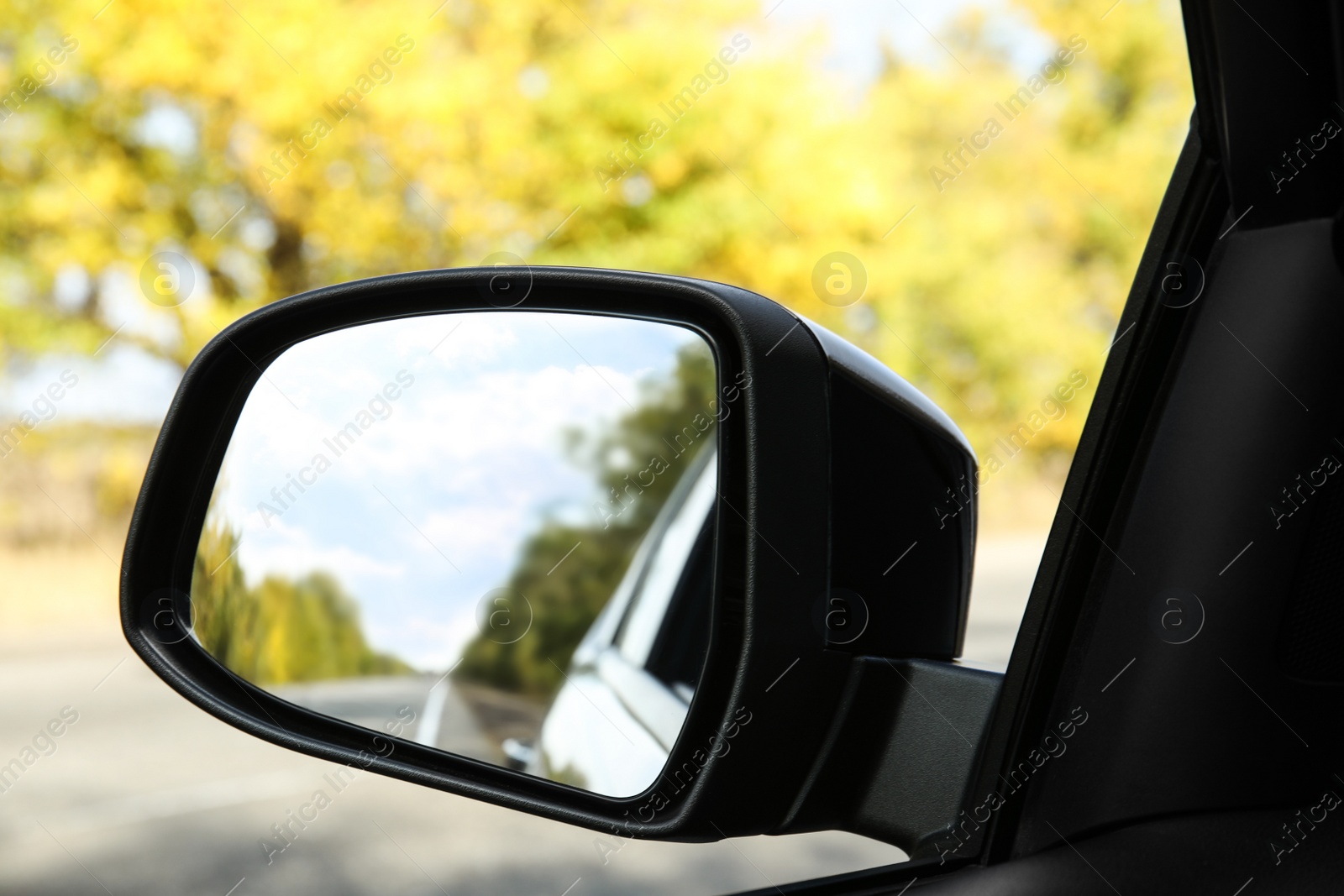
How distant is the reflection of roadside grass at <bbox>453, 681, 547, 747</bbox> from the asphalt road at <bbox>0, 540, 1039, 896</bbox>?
1999mm

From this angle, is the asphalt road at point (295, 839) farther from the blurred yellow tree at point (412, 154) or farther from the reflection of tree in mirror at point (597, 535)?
the blurred yellow tree at point (412, 154)

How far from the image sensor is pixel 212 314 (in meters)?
12.8

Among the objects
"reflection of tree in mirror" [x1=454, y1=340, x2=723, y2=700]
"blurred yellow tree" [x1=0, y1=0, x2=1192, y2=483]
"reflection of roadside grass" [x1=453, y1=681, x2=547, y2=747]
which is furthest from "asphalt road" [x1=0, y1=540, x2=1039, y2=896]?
"blurred yellow tree" [x1=0, y1=0, x2=1192, y2=483]

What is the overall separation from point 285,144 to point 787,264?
6306 mm

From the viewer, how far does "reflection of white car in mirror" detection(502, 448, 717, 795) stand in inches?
57.3

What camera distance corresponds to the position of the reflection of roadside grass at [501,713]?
234 cm

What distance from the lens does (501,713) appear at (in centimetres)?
262

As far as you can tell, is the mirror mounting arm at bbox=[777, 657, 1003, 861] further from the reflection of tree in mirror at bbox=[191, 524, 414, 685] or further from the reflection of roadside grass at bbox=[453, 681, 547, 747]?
the reflection of roadside grass at bbox=[453, 681, 547, 747]

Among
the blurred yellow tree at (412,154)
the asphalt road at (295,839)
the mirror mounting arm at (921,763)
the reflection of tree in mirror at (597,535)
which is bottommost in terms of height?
the asphalt road at (295,839)

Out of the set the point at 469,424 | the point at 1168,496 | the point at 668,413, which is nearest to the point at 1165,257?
the point at 1168,496

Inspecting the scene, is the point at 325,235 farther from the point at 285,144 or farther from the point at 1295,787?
the point at 1295,787

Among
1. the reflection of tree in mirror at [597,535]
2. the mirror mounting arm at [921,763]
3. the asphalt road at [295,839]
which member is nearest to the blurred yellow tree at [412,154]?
the asphalt road at [295,839]

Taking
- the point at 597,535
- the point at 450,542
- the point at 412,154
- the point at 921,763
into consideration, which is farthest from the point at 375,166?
the point at 921,763

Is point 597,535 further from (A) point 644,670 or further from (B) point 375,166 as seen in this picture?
(B) point 375,166
